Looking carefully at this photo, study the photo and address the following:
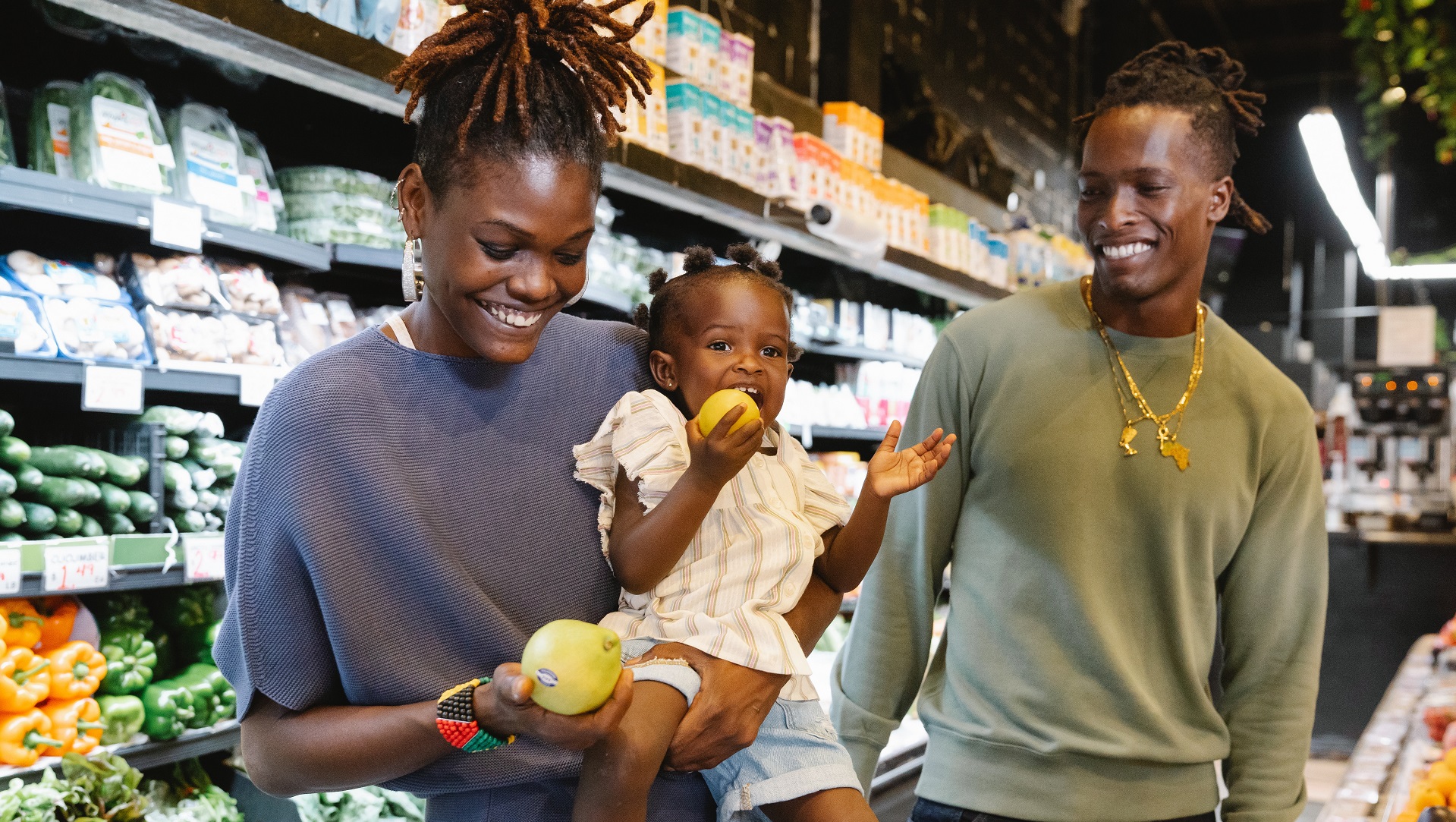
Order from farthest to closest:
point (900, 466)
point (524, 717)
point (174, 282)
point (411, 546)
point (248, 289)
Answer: point (248, 289) → point (174, 282) → point (900, 466) → point (411, 546) → point (524, 717)

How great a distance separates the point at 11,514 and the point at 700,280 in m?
1.59

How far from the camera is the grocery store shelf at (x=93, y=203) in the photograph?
7.20 ft

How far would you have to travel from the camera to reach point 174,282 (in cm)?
266

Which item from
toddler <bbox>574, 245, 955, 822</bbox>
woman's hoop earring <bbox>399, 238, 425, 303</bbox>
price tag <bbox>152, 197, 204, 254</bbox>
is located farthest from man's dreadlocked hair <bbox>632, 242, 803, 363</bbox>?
price tag <bbox>152, 197, 204, 254</bbox>

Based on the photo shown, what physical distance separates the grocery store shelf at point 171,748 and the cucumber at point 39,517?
0.48 metres

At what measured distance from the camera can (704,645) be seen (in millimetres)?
1446

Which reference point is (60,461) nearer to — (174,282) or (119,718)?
(174,282)

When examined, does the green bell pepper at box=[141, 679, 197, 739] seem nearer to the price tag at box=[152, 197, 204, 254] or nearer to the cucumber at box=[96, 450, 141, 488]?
the cucumber at box=[96, 450, 141, 488]

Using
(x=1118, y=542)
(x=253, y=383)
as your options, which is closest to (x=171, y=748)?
(x=253, y=383)

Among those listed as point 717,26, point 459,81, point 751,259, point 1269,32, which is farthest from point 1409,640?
point 1269,32

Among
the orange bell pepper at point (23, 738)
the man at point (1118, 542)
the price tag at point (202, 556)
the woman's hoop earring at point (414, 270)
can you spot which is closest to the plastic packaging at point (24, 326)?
the price tag at point (202, 556)

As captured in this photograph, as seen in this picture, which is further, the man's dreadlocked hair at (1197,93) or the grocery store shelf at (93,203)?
the grocery store shelf at (93,203)

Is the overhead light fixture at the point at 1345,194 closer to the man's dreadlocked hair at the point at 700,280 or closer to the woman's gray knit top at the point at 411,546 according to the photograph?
the man's dreadlocked hair at the point at 700,280

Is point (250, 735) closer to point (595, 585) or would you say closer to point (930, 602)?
point (595, 585)
